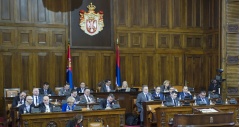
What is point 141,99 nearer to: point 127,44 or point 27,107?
point 27,107

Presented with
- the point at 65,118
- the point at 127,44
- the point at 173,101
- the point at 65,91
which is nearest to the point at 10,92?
the point at 65,91

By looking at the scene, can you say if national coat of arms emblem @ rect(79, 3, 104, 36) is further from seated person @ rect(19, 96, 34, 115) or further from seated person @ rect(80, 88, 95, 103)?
seated person @ rect(19, 96, 34, 115)

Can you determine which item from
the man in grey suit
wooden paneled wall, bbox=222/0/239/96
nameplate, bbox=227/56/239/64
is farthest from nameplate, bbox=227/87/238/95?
the man in grey suit

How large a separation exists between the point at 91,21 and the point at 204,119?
7368 mm

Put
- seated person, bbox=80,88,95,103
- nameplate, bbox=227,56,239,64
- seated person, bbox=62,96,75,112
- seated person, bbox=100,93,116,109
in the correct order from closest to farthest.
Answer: seated person, bbox=62,96,75,112
seated person, bbox=100,93,116,109
seated person, bbox=80,88,95,103
nameplate, bbox=227,56,239,64

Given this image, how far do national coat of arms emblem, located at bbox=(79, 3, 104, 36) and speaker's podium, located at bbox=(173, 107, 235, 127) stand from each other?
680 centimetres

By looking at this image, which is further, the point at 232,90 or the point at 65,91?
the point at 232,90

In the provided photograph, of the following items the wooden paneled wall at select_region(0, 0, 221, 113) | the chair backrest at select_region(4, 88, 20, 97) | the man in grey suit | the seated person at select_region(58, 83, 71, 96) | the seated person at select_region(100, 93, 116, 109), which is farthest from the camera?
the wooden paneled wall at select_region(0, 0, 221, 113)

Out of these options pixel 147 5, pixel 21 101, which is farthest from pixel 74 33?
pixel 21 101

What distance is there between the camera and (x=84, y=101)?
35.9 feet

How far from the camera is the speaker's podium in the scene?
845 cm

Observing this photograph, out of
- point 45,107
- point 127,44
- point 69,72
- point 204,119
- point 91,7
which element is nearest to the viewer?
point 204,119

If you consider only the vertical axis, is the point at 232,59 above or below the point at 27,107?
above

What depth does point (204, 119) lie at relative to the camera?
852 cm
